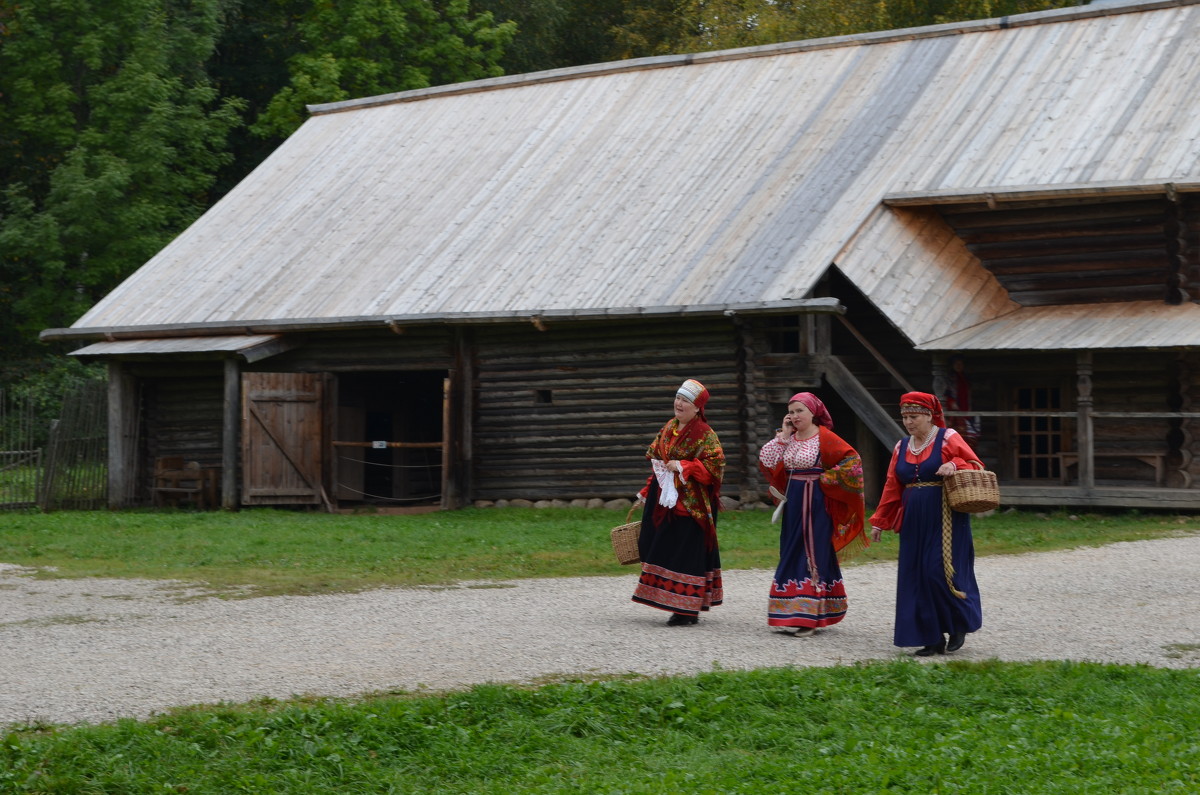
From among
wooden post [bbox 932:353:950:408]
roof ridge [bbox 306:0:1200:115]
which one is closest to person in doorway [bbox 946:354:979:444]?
wooden post [bbox 932:353:950:408]

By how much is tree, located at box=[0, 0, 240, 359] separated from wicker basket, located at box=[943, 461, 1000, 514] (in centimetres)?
2470

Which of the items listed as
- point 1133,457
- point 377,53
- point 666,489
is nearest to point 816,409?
point 666,489

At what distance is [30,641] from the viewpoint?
9.05 meters

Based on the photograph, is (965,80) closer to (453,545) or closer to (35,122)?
(453,545)

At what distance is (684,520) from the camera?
9.53 metres

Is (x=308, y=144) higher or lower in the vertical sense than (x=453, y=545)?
higher

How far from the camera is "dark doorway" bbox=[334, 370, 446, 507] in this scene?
21.4 meters

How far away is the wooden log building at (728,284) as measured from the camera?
56.8 ft

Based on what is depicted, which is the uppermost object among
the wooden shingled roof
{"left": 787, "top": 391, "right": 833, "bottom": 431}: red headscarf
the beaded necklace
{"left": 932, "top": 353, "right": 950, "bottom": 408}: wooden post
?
the wooden shingled roof

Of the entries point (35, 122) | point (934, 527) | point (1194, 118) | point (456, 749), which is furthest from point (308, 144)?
Result: point (456, 749)

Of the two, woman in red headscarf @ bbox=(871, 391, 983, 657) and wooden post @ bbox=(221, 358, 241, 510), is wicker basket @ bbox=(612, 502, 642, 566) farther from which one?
wooden post @ bbox=(221, 358, 241, 510)

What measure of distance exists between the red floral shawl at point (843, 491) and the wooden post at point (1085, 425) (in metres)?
8.14

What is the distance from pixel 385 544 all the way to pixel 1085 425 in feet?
25.3

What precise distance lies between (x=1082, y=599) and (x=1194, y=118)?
898cm
